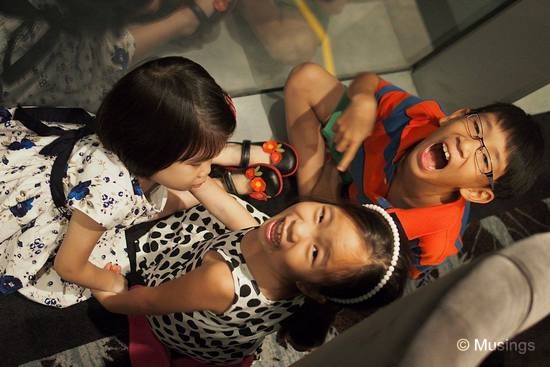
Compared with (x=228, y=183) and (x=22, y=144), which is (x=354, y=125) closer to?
(x=228, y=183)

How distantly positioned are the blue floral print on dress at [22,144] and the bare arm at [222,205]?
0.31 meters

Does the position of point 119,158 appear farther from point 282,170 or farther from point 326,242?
point 282,170

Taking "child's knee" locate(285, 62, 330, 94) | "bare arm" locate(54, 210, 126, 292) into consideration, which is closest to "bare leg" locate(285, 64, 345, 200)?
"child's knee" locate(285, 62, 330, 94)

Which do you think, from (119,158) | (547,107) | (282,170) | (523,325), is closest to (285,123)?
(282,170)

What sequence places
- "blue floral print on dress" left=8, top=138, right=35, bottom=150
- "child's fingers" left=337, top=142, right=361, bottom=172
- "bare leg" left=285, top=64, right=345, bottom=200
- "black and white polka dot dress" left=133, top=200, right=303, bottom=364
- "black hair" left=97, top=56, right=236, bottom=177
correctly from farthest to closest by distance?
"bare leg" left=285, top=64, right=345, bottom=200 < "child's fingers" left=337, top=142, right=361, bottom=172 < "blue floral print on dress" left=8, top=138, right=35, bottom=150 < "black and white polka dot dress" left=133, top=200, right=303, bottom=364 < "black hair" left=97, top=56, right=236, bottom=177

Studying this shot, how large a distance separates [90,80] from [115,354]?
1.93 feet

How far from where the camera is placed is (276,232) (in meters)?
0.79

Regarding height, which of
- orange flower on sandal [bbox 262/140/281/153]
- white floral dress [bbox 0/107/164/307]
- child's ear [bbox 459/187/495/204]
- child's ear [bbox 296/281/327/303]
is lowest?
child's ear [bbox 459/187/495/204]

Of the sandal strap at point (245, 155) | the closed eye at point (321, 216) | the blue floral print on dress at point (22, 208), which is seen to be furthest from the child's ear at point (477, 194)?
the blue floral print on dress at point (22, 208)

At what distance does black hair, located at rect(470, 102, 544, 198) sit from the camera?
0.95 m

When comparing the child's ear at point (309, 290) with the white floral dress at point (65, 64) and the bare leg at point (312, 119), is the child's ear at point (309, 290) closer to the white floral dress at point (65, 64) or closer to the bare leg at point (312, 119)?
the bare leg at point (312, 119)

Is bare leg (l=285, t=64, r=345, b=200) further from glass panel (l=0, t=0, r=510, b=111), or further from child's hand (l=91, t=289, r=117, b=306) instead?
child's hand (l=91, t=289, r=117, b=306)

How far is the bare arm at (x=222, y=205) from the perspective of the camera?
40.1 inches

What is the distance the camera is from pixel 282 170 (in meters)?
1.22
